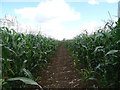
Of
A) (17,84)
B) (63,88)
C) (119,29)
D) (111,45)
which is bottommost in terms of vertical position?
(63,88)

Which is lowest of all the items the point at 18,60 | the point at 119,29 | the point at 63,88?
the point at 63,88

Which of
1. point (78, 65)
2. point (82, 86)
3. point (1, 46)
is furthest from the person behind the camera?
point (78, 65)

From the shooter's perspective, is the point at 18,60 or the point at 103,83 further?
the point at 18,60

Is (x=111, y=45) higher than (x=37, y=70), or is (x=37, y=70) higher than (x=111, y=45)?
(x=111, y=45)

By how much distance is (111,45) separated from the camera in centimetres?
263

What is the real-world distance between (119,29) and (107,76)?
0.69m

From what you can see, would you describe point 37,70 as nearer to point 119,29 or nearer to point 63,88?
point 63,88

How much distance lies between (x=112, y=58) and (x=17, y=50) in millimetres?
1440

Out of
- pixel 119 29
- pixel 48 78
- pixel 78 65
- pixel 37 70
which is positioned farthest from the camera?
pixel 78 65

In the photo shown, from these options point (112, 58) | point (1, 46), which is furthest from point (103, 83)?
point (1, 46)

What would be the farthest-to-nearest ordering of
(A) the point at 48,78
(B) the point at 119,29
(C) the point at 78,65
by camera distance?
(C) the point at 78,65 < (A) the point at 48,78 < (B) the point at 119,29

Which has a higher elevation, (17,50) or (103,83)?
(17,50)

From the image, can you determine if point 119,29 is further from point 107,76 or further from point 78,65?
point 78,65

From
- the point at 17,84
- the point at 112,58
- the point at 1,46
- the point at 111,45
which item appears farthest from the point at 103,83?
the point at 1,46
